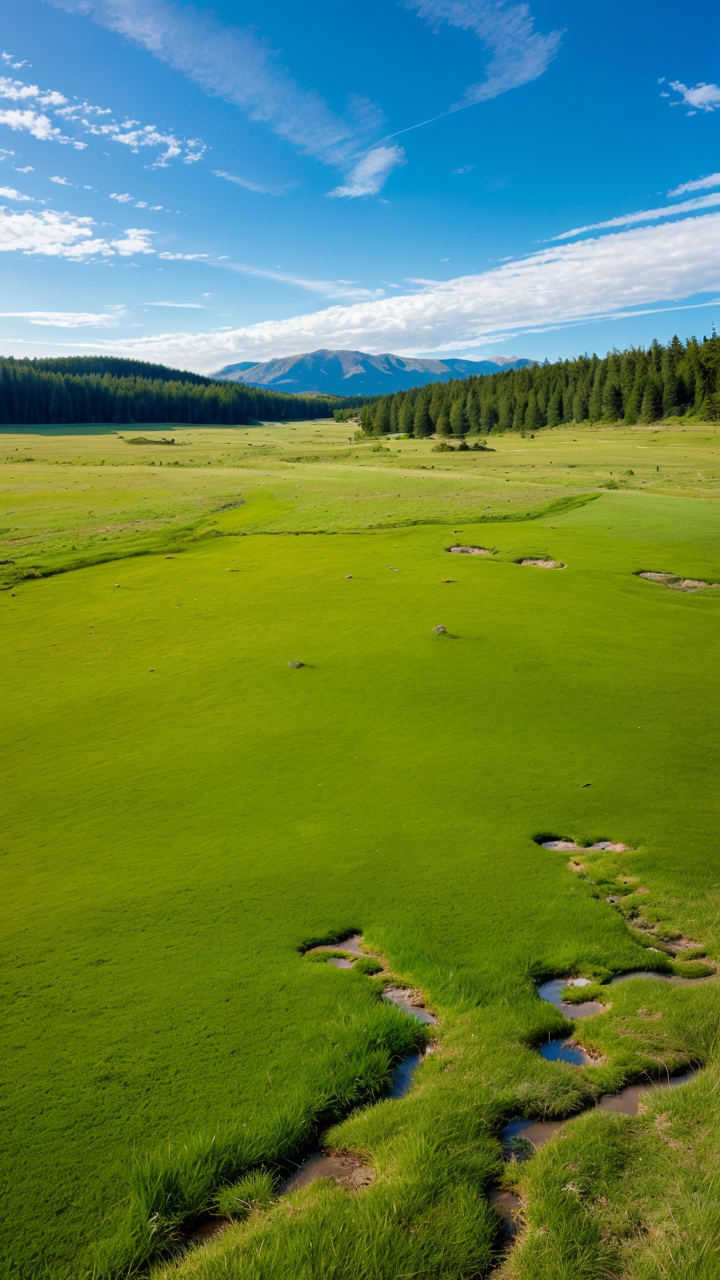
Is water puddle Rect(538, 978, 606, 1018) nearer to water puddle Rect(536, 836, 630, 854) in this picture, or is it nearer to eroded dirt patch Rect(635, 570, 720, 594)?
water puddle Rect(536, 836, 630, 854)

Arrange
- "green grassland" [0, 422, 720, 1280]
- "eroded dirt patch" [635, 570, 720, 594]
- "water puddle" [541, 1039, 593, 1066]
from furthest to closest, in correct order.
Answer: "eroded dirt patch" [635, 570, 720, 594] → "water puddle" [541, 1039, 593, 1066] → "green grassland" [0, 422, 720, 1280]

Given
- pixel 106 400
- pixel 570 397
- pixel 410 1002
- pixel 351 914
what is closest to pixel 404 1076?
pixel 410 1002

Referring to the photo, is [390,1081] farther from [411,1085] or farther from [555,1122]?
[555,1122]

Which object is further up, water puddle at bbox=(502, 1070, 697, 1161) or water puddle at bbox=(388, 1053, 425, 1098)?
water puddle at bbox=(502, 1070, 697, 1161)

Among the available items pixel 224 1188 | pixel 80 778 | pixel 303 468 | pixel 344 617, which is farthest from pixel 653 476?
pixel 224 1188

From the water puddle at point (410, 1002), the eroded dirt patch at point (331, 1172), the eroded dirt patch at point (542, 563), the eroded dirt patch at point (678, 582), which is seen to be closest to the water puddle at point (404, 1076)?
the water puddle at point (410, 1002)

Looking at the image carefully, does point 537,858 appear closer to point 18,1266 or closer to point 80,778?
point 18,1266

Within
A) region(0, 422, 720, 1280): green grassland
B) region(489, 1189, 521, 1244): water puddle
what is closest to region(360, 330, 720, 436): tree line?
region(0, 422, 720, 1280): green grassland

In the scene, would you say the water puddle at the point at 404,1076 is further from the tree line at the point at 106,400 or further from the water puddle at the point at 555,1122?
the tree line at the point at 106,400
